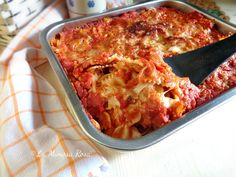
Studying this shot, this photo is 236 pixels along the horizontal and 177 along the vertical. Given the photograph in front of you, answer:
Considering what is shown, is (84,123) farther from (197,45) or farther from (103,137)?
(197,45)

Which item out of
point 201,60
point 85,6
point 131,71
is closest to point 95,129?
point 131,71

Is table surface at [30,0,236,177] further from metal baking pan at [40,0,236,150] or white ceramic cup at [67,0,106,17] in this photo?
white ceramic cup at [67,0,106,17]

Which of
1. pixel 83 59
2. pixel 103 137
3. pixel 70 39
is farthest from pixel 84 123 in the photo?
pixel 70 39

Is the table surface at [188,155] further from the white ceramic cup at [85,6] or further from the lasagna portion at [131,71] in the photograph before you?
the white ceramic cup at [85,6]

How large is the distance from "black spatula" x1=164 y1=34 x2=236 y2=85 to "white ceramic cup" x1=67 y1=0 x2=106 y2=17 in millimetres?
401

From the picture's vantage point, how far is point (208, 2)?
4.58 ft

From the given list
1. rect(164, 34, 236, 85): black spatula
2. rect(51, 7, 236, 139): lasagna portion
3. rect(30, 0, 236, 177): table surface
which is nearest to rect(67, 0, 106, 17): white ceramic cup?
rect(51, 7, 236, 139): lasagna portion

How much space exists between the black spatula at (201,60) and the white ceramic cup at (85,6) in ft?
1.32

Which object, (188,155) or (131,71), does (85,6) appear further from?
(188,155)

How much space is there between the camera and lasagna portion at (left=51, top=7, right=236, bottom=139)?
702 mm

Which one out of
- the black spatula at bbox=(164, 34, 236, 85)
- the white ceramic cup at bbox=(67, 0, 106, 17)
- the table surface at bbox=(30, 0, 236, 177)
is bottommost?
the table surface at bbox=(30, 0, 236, 177)

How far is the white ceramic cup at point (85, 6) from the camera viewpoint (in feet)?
3.46

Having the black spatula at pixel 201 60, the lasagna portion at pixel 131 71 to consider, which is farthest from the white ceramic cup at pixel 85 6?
the black spatula at pixel 201 60

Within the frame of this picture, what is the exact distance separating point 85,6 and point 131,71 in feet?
1.42
